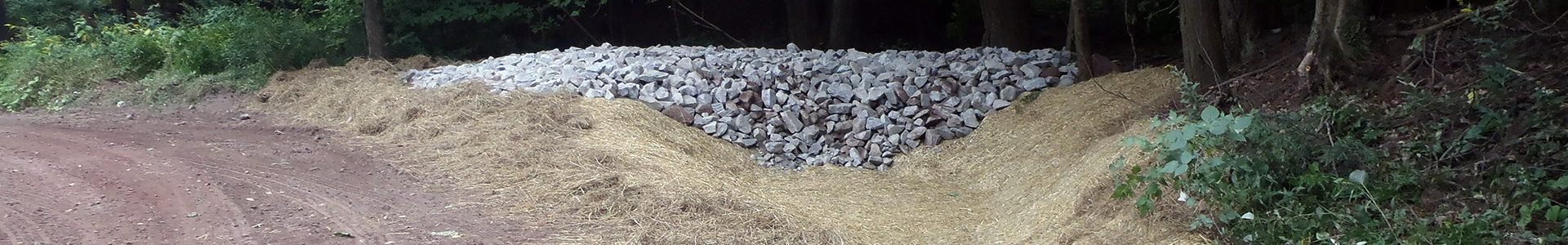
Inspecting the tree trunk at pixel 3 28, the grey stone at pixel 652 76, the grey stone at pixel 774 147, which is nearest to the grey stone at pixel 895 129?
the grey stone at pixel 774 147

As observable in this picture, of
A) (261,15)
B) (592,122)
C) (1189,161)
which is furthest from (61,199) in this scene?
(261,15)

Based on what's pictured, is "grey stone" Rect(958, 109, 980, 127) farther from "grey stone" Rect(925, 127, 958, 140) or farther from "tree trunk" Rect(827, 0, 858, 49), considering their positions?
"tree trunk" Rect(827, 0, 858, 49)

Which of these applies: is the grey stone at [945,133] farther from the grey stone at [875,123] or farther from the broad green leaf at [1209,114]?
the broad green leaf at [1209,114]

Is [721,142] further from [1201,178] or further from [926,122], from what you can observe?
[1201,178]

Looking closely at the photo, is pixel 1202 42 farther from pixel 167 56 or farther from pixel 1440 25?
pixel 167 56

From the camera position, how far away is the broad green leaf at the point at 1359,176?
3434 millimetres

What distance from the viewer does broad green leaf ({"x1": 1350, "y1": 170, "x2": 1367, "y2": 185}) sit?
3434mm

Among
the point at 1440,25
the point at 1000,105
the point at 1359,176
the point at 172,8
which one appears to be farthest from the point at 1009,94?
the point at 172,8

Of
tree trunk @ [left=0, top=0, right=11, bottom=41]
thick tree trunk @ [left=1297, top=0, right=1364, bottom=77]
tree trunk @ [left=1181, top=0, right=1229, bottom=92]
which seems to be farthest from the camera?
tree trunk @ [left=0, top=0, right=11, bottom=41]

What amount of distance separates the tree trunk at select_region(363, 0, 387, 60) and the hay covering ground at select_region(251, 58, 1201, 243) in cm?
386

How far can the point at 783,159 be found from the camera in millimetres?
6926

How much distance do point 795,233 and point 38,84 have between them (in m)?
8.72

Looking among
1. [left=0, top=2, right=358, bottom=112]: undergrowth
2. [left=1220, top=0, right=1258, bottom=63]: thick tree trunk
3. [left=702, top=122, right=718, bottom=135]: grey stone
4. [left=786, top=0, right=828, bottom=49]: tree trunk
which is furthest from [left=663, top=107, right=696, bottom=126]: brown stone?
[left=786, top=0, right=828, bottom=49]: tree trunk

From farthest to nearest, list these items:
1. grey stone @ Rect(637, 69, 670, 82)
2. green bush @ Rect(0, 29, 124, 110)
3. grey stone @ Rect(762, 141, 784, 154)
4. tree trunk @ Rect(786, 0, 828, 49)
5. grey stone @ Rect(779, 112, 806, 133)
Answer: tree trunk @ Rect(786, 0, 828, 49) < green bush @ Rect(0, 29, 124, 110) < grey stone @ Rect(637, 69, 670, 82) < grey stone @ Rect(779, 112, 806, 133) < grey stone @ Rect(762, 141, 784, 154)
